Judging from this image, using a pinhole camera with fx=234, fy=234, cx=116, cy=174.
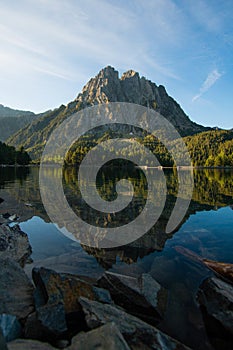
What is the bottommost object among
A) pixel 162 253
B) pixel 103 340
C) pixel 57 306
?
pixel 162 253

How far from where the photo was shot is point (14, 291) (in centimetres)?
991

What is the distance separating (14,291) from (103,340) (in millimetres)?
5425

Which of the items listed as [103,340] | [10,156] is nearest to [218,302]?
[103,340]

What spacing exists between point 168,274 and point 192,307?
11.1 feet

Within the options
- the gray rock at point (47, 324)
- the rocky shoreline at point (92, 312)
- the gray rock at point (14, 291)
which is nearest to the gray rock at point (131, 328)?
the rocky shoreline at point (92, 312)

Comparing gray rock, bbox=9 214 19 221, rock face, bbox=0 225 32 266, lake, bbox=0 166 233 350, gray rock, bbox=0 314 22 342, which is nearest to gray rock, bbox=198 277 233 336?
lake, bbox=0 166 233 350

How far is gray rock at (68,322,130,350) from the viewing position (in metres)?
6.11

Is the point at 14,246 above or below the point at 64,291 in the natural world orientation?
below

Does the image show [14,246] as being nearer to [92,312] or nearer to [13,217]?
[92,312]

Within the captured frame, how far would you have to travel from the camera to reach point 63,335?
7.98 metres

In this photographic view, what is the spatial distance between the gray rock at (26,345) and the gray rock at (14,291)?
188 centimetres

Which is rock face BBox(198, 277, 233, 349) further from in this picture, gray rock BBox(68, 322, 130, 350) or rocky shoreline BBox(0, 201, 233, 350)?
gray rock BBox(68, 322, 130, 350)

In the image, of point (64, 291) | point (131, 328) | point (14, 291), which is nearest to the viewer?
point (131, 328)

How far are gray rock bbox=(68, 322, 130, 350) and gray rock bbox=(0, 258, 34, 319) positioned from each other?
11.3ft
